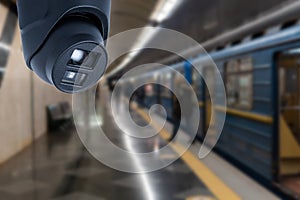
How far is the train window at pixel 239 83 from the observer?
15.0ft

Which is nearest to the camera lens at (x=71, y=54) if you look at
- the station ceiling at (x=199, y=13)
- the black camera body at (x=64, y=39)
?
the black camera body at (x=64, y=39)

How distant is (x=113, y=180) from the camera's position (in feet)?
14.7

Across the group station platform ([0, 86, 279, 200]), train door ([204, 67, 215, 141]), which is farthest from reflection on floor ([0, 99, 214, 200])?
train door ([204, 67, 215, 141])

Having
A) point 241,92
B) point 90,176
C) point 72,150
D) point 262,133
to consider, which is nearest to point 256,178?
point 262,133

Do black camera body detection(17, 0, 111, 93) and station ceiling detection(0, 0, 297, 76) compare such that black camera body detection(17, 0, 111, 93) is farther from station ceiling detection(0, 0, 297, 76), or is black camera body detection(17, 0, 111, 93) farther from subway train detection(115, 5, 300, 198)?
station ceiling detection(0, 0, 297, 76)

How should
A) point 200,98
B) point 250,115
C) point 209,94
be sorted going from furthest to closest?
point 200,98 < point 209,94 < point 250,115

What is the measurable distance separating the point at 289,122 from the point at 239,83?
5.79 ft

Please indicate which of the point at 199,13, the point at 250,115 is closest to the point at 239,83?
the point at 250,115

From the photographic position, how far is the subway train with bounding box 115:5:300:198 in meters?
3.87

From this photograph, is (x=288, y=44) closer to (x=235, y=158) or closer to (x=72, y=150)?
(x=235, y=158)

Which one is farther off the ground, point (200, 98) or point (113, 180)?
point (200, 98)

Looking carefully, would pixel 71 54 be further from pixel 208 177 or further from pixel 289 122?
pixel 289 122

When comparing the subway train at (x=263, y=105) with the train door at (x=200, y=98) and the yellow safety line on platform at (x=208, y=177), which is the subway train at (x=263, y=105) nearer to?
the yellow safety line on platform at (x=208, y=177)

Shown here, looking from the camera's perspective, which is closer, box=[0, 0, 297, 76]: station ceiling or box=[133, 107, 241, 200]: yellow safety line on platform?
box=[133, 107, 241, 200]: yellow safety line on platform
